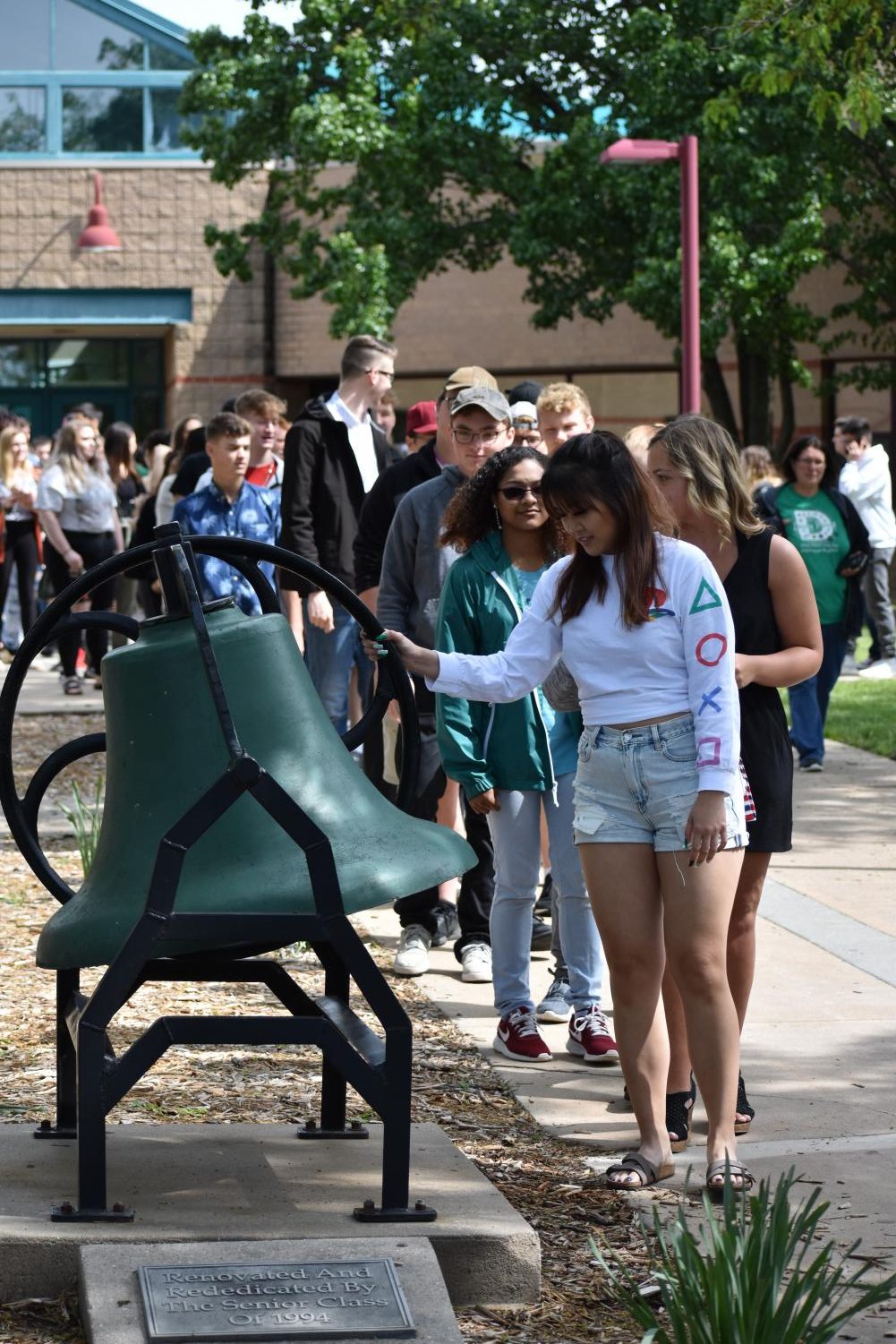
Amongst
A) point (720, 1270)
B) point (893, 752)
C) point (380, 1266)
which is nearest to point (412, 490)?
point (380, 1266)

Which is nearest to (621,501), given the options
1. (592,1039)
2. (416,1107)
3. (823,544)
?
(416,1107)

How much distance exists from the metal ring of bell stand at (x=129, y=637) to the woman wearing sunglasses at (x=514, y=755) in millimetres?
1264

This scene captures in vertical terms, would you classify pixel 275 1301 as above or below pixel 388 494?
below

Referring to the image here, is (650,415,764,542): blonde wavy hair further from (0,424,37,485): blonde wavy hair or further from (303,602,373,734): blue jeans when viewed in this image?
(0,424,37,485): blonde wavy hair

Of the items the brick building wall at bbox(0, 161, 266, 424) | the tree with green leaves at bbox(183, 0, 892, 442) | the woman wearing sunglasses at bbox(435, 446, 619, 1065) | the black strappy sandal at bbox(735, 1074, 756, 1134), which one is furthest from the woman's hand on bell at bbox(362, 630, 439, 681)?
the brick building wall at bbox(0, 161, 266, 424)

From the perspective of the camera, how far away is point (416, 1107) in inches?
198

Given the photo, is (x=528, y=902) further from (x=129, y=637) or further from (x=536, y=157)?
(x=536, y=157)

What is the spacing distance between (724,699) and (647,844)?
1.23 feet

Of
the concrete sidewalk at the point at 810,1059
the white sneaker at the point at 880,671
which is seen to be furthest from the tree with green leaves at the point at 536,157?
the concrete sidewalk at the point at 810,1059

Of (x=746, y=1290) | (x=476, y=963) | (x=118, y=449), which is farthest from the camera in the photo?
(x=118, y=449)

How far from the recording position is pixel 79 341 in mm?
31406

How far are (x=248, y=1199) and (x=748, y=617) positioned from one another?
1.80m

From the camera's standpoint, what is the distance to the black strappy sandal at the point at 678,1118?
15.4ft

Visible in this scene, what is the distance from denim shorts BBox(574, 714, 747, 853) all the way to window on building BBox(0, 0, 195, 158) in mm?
26858
